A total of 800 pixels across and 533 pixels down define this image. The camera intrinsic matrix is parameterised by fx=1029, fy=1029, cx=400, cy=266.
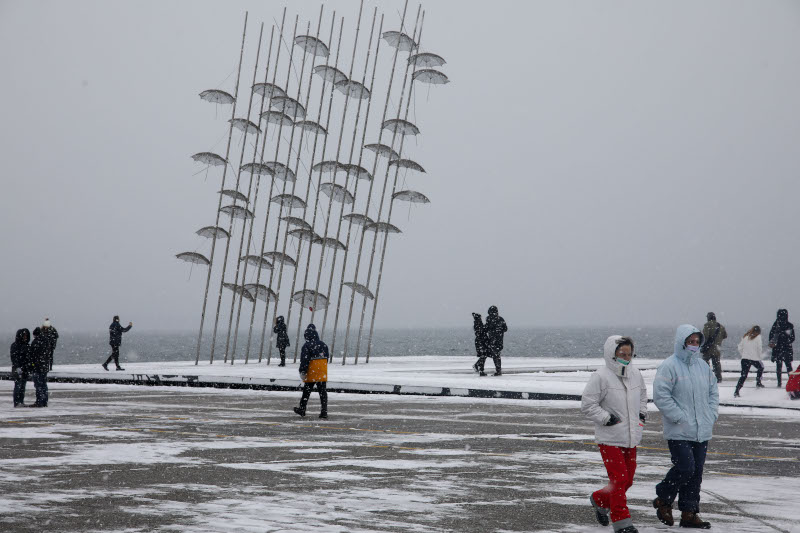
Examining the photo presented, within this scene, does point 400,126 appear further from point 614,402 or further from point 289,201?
point 614,402

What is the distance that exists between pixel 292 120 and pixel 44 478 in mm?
31711

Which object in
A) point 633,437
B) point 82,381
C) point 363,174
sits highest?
point 363,174

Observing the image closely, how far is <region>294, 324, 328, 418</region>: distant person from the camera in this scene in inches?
682

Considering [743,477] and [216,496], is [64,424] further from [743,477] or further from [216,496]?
[743,477]

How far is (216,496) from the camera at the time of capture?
30.3 feet

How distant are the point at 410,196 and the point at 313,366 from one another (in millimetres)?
21769

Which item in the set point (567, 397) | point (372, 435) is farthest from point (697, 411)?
point (567, 397)

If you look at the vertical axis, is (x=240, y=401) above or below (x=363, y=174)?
below

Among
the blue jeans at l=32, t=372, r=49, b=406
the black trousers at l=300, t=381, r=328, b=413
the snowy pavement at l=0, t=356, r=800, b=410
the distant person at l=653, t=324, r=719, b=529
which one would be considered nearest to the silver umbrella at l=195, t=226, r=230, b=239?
the snowy pavement at l=0, t=356, r=800, b=410

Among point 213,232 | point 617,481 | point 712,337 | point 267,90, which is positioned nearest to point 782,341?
point 712,337

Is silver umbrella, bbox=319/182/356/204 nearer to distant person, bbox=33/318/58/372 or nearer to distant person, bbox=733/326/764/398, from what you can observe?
distant person, bbox=33/318/58/372

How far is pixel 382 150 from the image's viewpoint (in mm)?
39219

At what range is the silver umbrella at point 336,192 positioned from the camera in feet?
131

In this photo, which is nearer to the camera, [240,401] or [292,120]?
[240,401]
